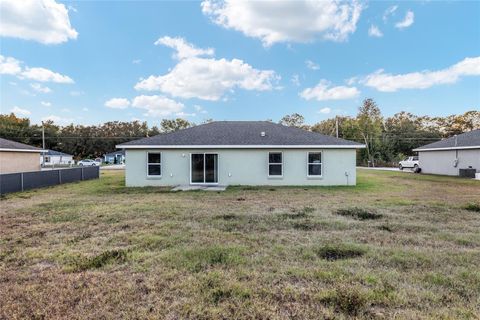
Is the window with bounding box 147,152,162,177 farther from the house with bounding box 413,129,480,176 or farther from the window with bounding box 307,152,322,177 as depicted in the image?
the house with bounding box 413,129,480,176

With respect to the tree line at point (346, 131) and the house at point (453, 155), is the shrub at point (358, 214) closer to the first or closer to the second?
the house at point (453, 155)

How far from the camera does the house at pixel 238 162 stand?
48.3 ft

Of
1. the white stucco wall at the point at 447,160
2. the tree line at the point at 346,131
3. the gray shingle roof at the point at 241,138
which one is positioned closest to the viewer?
the gray shingle roof at the point at 241,138

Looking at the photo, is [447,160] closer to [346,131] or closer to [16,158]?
[346,131]

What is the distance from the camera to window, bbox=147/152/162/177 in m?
15.0

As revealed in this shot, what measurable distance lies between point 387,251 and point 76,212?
26.1 feet

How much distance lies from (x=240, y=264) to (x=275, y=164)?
1110 cm

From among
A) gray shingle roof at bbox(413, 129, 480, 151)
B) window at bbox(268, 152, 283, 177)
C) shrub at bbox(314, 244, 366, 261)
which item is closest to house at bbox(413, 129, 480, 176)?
gray shingle roof at bbox(413, 129, 480, 151)

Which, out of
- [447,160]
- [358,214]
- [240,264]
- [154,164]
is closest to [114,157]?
[154,164]

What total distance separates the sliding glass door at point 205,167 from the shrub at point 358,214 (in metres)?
8.27

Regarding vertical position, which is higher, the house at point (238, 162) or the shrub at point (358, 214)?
the house at point (238, 162)

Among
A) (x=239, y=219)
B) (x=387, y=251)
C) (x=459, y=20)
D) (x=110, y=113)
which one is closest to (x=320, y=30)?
(x=459, y=20)

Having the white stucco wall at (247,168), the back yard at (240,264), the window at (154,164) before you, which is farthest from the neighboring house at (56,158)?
the back yard at (240,264)

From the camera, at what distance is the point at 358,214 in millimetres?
7566
